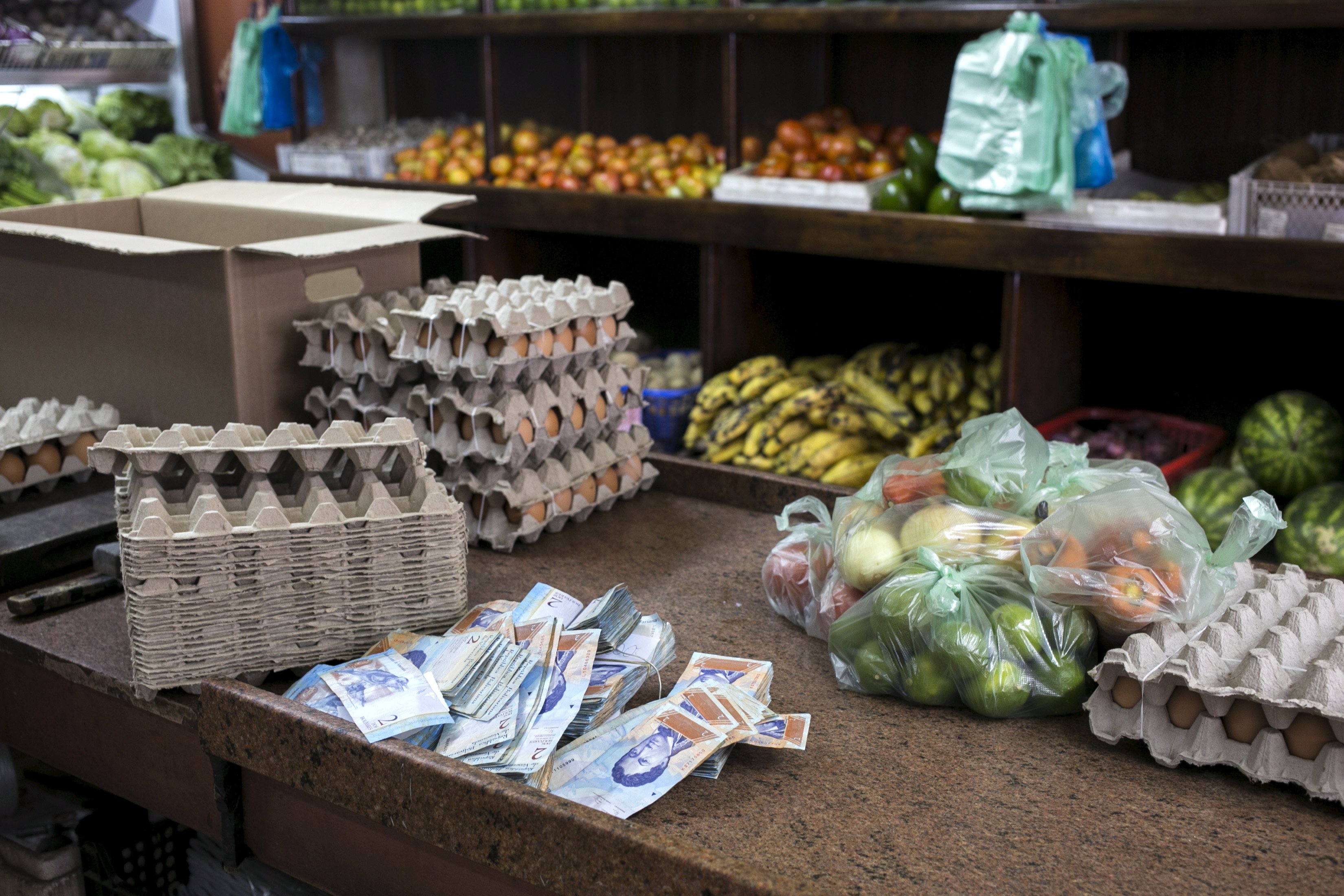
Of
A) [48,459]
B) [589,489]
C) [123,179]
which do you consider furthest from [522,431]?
[123,179]

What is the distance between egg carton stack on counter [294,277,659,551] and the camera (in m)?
1.71

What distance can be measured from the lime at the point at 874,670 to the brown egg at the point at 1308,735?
39 cm

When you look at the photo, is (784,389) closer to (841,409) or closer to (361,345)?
(841,409)

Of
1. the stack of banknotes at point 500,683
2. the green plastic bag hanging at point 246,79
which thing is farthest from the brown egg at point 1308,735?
the green plastic bag hanging at point 246,79

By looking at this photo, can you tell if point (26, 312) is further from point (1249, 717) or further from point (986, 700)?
point (1249, 717)

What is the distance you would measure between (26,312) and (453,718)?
1.41 meters

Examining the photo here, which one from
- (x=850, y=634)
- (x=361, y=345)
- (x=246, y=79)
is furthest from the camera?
(x=246, y=79)

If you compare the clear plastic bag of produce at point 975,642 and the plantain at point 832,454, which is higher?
the clear plastic bag of produce at point 975,642

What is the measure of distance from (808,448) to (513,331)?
4.61 ft

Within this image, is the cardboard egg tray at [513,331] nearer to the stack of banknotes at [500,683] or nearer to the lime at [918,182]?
the stack of banknotes at [500,683]

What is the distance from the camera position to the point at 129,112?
15.9 ft

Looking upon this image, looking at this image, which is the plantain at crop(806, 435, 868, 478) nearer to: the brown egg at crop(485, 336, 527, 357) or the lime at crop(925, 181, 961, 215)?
the lime at crop(925, 181, 961, 215)

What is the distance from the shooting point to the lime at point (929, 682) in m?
1.28

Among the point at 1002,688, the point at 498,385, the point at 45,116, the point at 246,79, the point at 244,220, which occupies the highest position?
the point at 246,79
